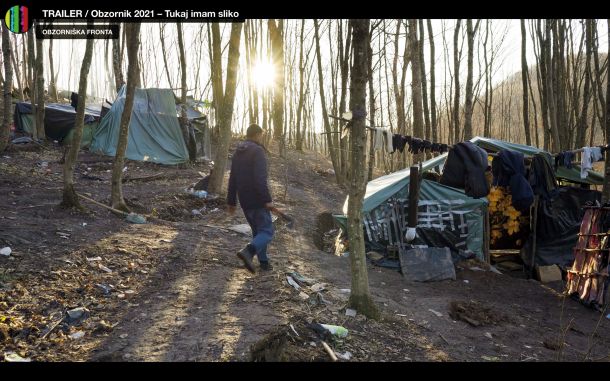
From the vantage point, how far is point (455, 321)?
18.8 ft

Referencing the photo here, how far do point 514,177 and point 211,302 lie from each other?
619 cm

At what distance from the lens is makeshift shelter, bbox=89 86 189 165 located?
14883mm

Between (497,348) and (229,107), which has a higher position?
(229,107)

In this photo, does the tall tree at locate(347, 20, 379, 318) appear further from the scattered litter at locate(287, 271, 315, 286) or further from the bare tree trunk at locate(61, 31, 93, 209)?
the bare tree trunk at locate(61, 31, 93, 209)

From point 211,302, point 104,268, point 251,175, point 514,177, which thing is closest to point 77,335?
point 211,302

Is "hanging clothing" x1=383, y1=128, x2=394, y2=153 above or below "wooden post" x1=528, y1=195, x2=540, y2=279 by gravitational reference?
above

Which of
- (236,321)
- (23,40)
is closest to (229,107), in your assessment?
(236,321)

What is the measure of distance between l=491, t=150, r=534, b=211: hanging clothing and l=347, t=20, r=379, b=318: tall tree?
4.75 metres

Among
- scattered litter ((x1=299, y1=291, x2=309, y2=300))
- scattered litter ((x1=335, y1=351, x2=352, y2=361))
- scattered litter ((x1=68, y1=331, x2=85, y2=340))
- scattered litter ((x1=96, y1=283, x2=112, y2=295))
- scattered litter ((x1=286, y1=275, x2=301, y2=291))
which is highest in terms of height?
scattered litter ((x1=96, y1=283, x2=112, y2=295))

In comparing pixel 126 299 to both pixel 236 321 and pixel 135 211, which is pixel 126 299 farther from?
pixel 135 211

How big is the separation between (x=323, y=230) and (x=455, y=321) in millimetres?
5814

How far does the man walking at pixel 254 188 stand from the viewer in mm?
5445

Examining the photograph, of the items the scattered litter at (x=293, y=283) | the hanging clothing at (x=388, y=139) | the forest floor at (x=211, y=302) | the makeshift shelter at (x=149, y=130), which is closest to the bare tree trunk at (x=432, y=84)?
the hanging clothing at (x=388, y=139)

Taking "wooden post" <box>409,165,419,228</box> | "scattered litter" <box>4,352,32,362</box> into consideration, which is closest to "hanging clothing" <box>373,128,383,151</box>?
"wooden post" <box>409,165,419,228</box>
